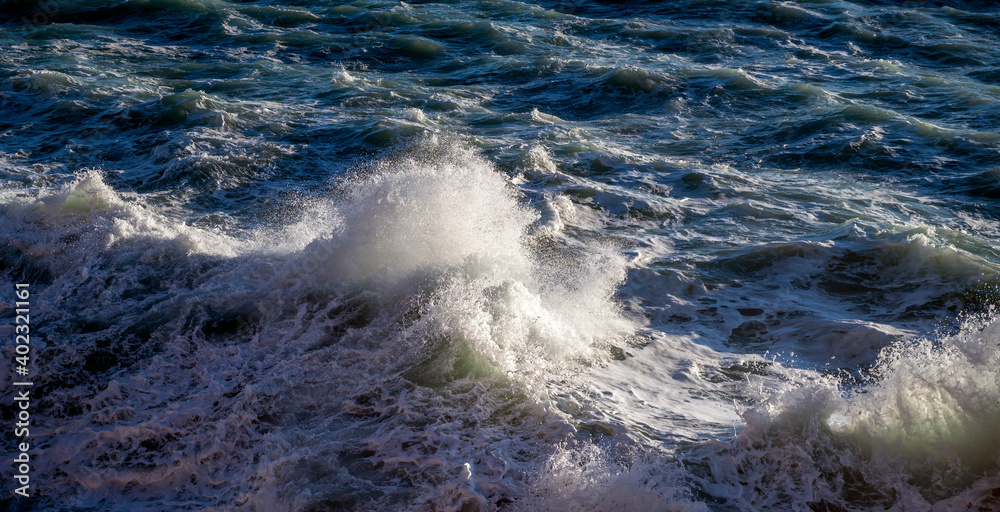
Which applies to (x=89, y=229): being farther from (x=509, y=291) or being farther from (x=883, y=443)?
(x=883, y=443)

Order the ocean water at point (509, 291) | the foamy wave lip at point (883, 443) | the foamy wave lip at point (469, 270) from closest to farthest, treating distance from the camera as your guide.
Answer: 1. the foamy wave lip at point (883, 443)
2. the ocean water at point (509, 291)
3. the foamy wave lip at point (469, 270)

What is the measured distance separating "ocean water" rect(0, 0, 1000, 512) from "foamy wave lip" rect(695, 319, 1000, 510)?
0.7 inches

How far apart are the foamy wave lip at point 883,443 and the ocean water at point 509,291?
0.02 meters

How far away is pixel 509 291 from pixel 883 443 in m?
3.00

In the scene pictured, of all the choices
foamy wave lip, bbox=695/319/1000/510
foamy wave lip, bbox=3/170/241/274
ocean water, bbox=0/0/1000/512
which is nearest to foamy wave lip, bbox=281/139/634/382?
ocean water, bbox=0/0/1000/512

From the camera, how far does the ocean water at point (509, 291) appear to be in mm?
4457

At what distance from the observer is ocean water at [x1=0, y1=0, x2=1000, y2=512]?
4.46 meters

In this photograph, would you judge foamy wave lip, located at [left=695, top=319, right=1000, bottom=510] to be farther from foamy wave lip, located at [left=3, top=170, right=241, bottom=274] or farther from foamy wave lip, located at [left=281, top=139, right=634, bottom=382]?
foamy wave lip, located at [left=3, top=170, right=241, bottom=274]

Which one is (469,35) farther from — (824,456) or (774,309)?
(824,456)

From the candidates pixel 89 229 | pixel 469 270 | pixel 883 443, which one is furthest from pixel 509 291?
pixel 89 229

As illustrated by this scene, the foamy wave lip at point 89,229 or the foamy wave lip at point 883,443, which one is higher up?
the foamy wave lip at point 883,443

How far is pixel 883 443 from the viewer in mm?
4391

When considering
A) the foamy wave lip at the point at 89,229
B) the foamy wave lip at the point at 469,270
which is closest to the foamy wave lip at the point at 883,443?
the foamy wave lip at the point at 469,270

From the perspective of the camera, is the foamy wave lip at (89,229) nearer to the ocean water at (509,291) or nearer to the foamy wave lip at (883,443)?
the ocean water at (509,291)
